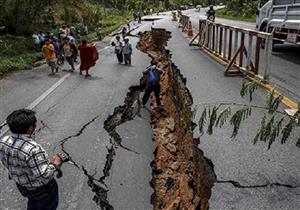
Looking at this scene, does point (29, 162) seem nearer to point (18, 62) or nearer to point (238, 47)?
point (238, 47)

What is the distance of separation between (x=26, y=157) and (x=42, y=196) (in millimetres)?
477

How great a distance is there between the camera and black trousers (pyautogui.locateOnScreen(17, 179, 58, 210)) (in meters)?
3.94

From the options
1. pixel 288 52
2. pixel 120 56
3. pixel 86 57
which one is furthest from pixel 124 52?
pixel 288 52

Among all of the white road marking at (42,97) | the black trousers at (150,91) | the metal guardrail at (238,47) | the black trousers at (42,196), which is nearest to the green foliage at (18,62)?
the white road marking at (42,97)

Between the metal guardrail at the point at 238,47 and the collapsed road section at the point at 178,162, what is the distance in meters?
2.02

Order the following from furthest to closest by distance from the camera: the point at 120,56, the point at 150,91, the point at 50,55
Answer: the point at 120,56 < the point at 50,55 < the point at 150,91

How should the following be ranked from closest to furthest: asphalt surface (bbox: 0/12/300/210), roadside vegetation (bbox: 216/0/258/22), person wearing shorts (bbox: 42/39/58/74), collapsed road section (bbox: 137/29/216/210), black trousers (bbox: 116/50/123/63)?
asphalt surface (bbox: 0/12/300/210) → collapsed road section (bbox: 137/29/216/210) → person wearing shorts (bbox: 42/39/58/74) → black trousers (bbox: 116/50/123/63) → roadside vegetation (bbox: 216/0/258/22)

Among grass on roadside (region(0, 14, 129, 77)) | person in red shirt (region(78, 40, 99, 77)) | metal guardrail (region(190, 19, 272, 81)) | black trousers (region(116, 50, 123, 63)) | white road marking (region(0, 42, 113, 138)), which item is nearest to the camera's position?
white road marking (region(0, 42, 113, 138))

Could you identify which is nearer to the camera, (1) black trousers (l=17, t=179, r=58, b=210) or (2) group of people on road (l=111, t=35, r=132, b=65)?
(1) black trousers (l=17, t=179, r=58, b=210)

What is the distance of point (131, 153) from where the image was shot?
6.87 m

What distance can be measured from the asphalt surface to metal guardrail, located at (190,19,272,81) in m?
0.66

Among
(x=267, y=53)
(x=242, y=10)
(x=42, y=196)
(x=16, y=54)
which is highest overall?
(x=42, y=196)

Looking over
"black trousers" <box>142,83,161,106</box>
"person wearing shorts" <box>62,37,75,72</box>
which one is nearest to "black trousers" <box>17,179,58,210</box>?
"black trousers" <box>142,83,161,106</box>

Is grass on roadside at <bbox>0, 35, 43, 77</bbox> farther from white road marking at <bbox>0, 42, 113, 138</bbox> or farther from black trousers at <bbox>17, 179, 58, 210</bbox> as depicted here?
black trousers at <bbox>17, 179, 58, 210</bbox>
